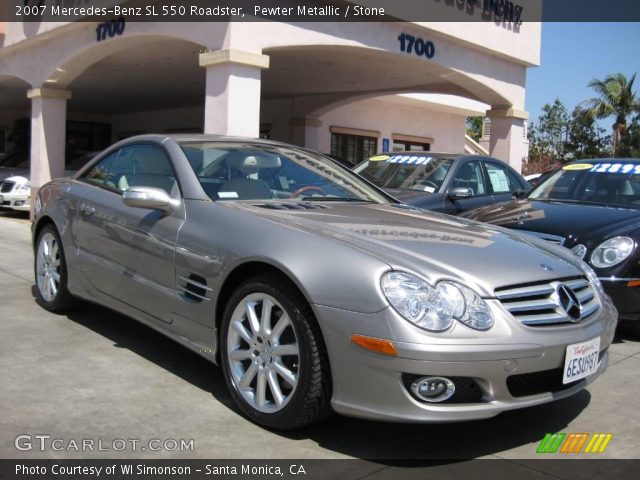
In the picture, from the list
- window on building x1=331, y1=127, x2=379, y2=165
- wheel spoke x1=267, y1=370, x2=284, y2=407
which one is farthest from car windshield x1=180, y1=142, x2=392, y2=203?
window on building x1=331, y1=127, x2=379, y2=165

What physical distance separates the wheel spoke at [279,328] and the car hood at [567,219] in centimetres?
277

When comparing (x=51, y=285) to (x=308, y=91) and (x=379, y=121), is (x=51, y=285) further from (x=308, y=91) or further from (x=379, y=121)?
(x=379, y=121)

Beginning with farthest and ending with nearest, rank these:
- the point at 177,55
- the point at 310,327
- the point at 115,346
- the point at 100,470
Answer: the point at 177,55
the point at 115,346
the point at 310,327
the point at 100,470

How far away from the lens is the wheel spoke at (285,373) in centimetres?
303

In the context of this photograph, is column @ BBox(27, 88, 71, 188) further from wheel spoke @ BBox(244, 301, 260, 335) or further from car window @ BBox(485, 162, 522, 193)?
wheel spoke @ BBox(244, 301, 260, 335)

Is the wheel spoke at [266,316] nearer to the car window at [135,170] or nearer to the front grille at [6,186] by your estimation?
the car window at [135,170]

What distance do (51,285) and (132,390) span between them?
1.93 m

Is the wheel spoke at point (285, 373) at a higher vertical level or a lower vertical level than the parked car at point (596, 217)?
lower

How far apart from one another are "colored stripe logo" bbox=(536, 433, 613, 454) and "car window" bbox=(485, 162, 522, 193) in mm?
5250

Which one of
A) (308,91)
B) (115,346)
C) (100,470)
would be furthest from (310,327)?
(308,91)

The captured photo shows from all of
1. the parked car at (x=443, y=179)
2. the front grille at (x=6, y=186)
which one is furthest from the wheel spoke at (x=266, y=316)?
the front grille at (x=6, y=186)

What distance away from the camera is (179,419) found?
332cm

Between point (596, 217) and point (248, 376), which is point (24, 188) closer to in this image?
point (596, 217)

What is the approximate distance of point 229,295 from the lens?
11.3 feet
